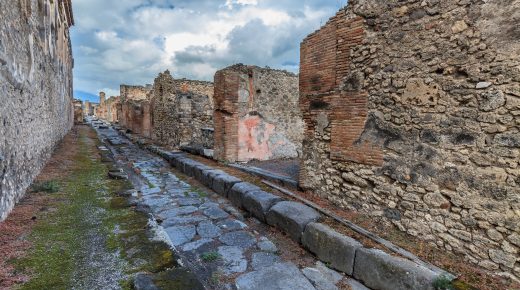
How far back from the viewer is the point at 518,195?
2.49m

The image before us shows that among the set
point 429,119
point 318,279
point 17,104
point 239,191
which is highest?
point 17,104

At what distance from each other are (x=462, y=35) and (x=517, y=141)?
1196mm

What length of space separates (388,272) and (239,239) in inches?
78.6

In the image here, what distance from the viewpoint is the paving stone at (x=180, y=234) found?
3813 mm

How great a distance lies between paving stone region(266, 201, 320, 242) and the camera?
3.73 meters

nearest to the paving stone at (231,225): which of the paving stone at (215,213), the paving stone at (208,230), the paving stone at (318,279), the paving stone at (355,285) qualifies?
the paving stone at (208,230)

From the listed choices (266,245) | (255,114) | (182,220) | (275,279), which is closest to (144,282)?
(275,279)

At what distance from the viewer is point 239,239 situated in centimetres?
396

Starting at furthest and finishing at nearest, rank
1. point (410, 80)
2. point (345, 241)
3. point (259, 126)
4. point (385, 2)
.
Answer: point (259, 126) → point (385, 2) → point (410, 80) → point (345, 241)

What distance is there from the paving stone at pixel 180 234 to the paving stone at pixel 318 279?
1.68 m

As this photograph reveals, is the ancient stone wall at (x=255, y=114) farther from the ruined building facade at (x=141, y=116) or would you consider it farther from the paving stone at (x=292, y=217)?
the ruined building facade at (x=141, y=116)

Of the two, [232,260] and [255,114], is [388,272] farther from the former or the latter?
[255,114]

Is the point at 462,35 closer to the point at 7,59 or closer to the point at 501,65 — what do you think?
the point at 501,65

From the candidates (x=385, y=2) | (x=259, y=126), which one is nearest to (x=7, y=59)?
(x=385, y=2)
